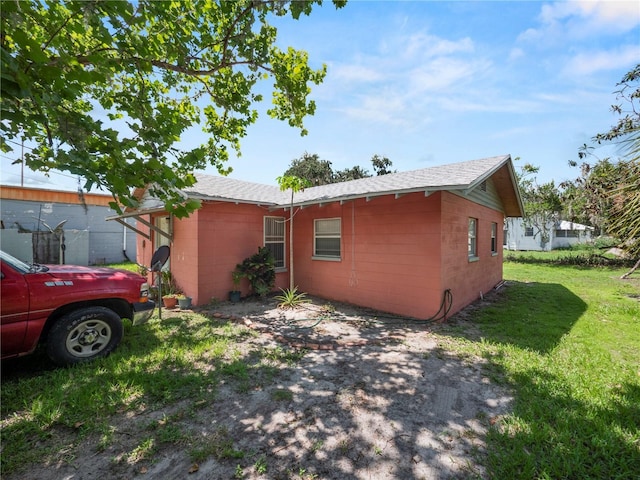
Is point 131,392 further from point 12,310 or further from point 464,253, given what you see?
point 464,253

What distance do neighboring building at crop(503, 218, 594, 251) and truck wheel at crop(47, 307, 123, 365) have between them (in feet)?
104

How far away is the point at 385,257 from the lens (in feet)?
23.0

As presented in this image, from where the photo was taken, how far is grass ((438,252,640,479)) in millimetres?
2305

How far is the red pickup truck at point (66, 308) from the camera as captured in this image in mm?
3344

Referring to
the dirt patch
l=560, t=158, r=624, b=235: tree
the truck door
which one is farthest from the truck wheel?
l=560, t=158, r=624, b=235: tree

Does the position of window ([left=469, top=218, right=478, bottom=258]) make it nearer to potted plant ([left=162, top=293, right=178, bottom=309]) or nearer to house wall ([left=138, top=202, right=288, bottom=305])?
house wall ([left=138, top=202, right=288, bottom=305])

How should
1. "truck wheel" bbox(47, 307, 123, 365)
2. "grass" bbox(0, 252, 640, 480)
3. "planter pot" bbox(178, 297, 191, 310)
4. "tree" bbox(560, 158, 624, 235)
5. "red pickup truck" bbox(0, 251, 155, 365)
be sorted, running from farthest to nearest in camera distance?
"tree" bbox(560, 158, 624, 235) → "planter pot" bbox(178, 297, 191, 310) → "truck wheel" bbox(47, 307, 123, 365) → "red pickup truck" bbox(0, 251, 155, 365) → "grass" bbox(0, 252, 640, 480)

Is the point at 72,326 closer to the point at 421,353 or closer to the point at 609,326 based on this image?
the point at 421,353

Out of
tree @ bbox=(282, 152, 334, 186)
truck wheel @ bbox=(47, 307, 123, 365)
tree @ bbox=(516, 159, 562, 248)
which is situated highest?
tree @ bbox=(282, 152, 334, 186)

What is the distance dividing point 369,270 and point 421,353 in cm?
301

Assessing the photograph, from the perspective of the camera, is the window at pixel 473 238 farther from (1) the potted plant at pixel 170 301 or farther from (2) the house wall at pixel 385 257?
(1) the potted plant at pixel 170 301

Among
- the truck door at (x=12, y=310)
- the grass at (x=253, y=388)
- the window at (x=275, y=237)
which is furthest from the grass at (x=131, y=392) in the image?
the window at (x=275, y=237)

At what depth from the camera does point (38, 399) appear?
3.08 meters

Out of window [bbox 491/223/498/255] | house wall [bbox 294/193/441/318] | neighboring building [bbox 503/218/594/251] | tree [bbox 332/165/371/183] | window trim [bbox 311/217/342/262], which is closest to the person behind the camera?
house wall [bbox 294/193/441/318]
